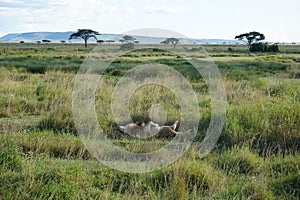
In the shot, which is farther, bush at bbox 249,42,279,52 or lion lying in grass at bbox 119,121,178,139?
bush at bbox 249,42,279,52

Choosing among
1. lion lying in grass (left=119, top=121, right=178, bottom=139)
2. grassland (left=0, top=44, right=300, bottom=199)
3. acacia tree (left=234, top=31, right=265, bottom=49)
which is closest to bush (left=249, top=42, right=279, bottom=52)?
acacia tree (left=234, top=31, right=265, bottom=49)

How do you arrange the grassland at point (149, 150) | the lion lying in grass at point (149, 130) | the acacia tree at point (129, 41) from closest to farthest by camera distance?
the grassland at point (149, 150)
the lion lying in grass at point (149, 130)
the acacia tree at point (129, 41)

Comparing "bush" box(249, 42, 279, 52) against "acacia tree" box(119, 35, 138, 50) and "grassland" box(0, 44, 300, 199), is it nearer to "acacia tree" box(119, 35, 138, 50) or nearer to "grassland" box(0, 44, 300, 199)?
"acacia tree" box(119, 35, 138, 50)

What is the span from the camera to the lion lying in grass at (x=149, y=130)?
7.07m

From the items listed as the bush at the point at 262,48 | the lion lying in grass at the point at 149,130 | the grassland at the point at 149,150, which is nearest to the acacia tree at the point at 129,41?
the grassland at the point at 149,150

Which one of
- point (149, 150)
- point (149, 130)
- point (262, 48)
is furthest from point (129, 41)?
point (262, 48)

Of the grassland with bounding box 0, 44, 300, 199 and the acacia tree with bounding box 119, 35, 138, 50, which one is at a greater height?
the acacia tree with bounding box 119, 35, 138, 50

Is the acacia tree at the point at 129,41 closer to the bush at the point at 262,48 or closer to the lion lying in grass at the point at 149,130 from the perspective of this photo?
the lion lying in grass at the point at 149,130

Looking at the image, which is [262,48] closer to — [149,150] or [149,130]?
[149,130]

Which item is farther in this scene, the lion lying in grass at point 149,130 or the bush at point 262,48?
the bush at point 262,48

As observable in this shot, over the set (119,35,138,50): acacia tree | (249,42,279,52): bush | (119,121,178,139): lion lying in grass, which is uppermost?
(119,35,138,50): acacia tree

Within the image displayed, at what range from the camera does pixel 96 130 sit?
700 centimetres

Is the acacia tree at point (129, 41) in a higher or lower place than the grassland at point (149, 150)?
higher

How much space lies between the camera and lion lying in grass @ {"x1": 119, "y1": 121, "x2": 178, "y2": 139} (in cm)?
707
